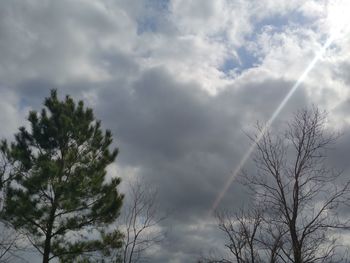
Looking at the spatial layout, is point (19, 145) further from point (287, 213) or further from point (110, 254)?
point (287, 213)

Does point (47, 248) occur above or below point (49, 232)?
below

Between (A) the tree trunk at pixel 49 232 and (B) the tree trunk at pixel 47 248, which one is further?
(A) the tree trunk at pixel 49 232

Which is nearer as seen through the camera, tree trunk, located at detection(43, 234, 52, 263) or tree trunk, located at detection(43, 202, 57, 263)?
tree trunk, located at detection(43, 234, 52, 263)

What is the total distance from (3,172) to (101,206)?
6.38 meters

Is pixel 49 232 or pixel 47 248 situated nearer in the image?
pixel 47 248

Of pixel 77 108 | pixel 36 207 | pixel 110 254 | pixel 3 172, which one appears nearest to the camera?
pixel 3 172

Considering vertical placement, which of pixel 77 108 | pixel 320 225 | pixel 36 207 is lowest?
pixel 320 225

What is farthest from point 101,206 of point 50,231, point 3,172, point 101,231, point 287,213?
point 287,213

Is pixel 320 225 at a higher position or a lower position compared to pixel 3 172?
lower

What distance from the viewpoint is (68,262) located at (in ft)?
59.7

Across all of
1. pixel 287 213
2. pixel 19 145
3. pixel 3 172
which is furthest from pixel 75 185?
pixel 287 213

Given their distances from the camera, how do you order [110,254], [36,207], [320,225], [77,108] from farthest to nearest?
[77,108] < [110,254] < [36,207] < [320,225]

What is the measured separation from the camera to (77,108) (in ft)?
67.1

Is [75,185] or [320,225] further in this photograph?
[75,185]
